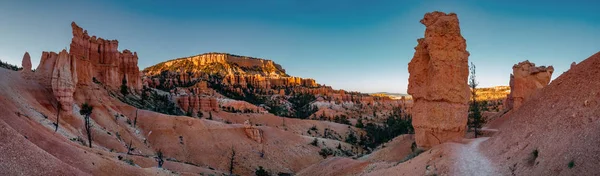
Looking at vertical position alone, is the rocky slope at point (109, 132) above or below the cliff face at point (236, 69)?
below

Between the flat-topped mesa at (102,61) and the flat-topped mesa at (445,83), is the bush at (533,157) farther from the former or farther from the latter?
the flat-topped mesa at (102,61)

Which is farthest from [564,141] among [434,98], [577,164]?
[434,98]

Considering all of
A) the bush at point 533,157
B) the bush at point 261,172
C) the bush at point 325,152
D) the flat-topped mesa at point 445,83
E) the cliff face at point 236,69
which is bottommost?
the bush at point 261,172

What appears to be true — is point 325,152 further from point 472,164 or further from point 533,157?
point 533,157

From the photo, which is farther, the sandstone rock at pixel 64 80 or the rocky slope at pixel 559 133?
the sandstone rock at pixel 64 80

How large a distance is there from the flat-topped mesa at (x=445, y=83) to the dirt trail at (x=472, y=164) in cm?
536

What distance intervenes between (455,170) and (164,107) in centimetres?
5914

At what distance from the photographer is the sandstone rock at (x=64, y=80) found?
114 feet

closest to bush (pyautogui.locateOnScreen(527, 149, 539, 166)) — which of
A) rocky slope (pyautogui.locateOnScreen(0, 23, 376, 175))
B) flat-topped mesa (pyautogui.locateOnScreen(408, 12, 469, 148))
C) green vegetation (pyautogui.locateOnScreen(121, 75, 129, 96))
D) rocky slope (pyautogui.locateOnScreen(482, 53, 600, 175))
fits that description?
rocky slope (pyautogui.locateOnScreen(482, 53, 600, 175))

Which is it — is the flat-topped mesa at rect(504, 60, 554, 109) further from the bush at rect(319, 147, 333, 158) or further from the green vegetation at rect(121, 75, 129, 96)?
the green vegetation at rect(121, 75, 129, 96)

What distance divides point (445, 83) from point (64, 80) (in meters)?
33.5

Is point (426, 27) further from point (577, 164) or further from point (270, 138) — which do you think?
point (270, 138)

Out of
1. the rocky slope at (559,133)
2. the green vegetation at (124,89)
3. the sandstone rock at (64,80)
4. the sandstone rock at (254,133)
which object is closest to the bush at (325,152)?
the sandstone rock at (254,133)

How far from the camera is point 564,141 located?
10.4 m
